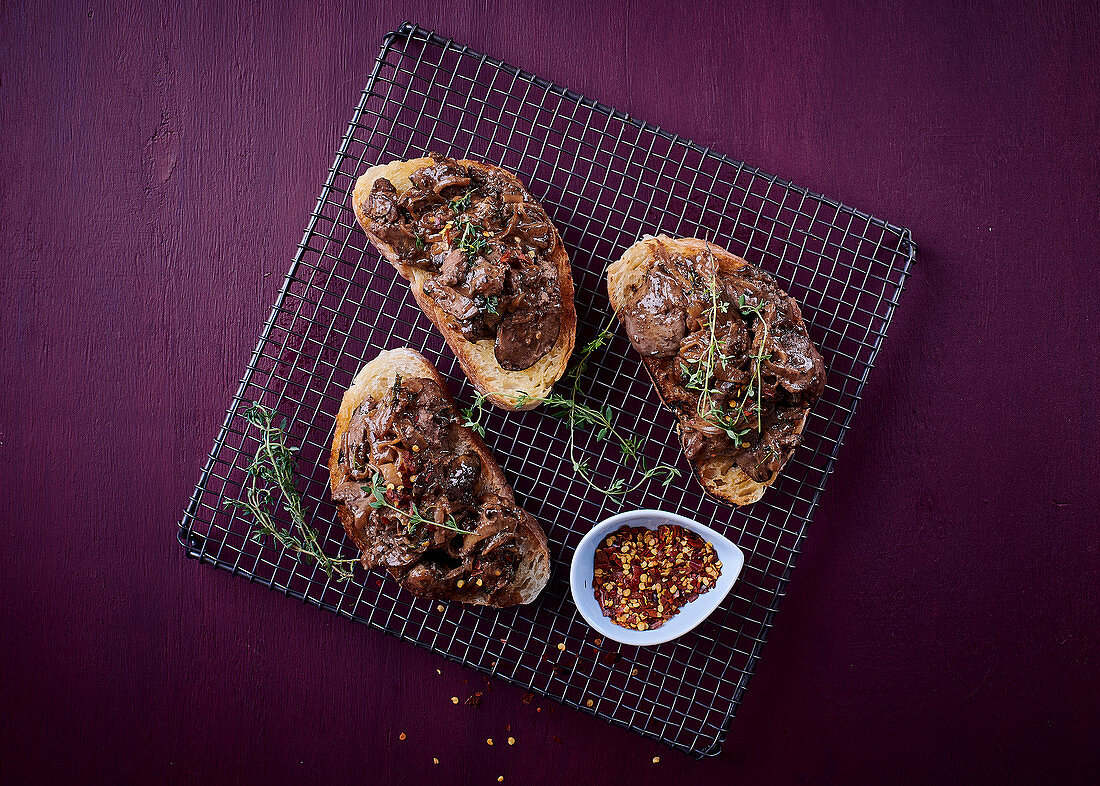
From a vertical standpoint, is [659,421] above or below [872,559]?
above

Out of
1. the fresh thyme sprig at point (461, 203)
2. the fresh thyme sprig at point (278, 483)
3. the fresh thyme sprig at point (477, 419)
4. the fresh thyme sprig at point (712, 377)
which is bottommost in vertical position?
the fresh thyme sprig at point (278, 483)

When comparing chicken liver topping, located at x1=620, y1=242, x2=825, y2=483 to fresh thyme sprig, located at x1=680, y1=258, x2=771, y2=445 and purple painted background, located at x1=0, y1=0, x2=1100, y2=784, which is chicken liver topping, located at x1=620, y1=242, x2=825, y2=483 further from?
purple painted background, located at x1=0, y1=0, x2=1100, y2=784

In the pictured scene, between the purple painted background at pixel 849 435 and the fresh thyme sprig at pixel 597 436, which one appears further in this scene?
the purple painted background at pixel 849 435

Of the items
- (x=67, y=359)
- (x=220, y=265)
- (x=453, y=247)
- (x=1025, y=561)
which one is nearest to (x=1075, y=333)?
(x=1025, y=561)


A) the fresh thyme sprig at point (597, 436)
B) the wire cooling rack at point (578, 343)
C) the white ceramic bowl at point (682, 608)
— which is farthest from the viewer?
the wire cooling rack at point (578, 343)

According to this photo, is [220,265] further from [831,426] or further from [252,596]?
[831,426]

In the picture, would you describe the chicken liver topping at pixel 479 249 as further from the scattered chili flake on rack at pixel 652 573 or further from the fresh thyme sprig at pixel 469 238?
the scattered chili flake on rack at pixel 652 573


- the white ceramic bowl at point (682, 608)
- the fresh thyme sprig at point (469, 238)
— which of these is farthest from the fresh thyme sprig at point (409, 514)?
the fresh thyme sprig at point (469, 238)
